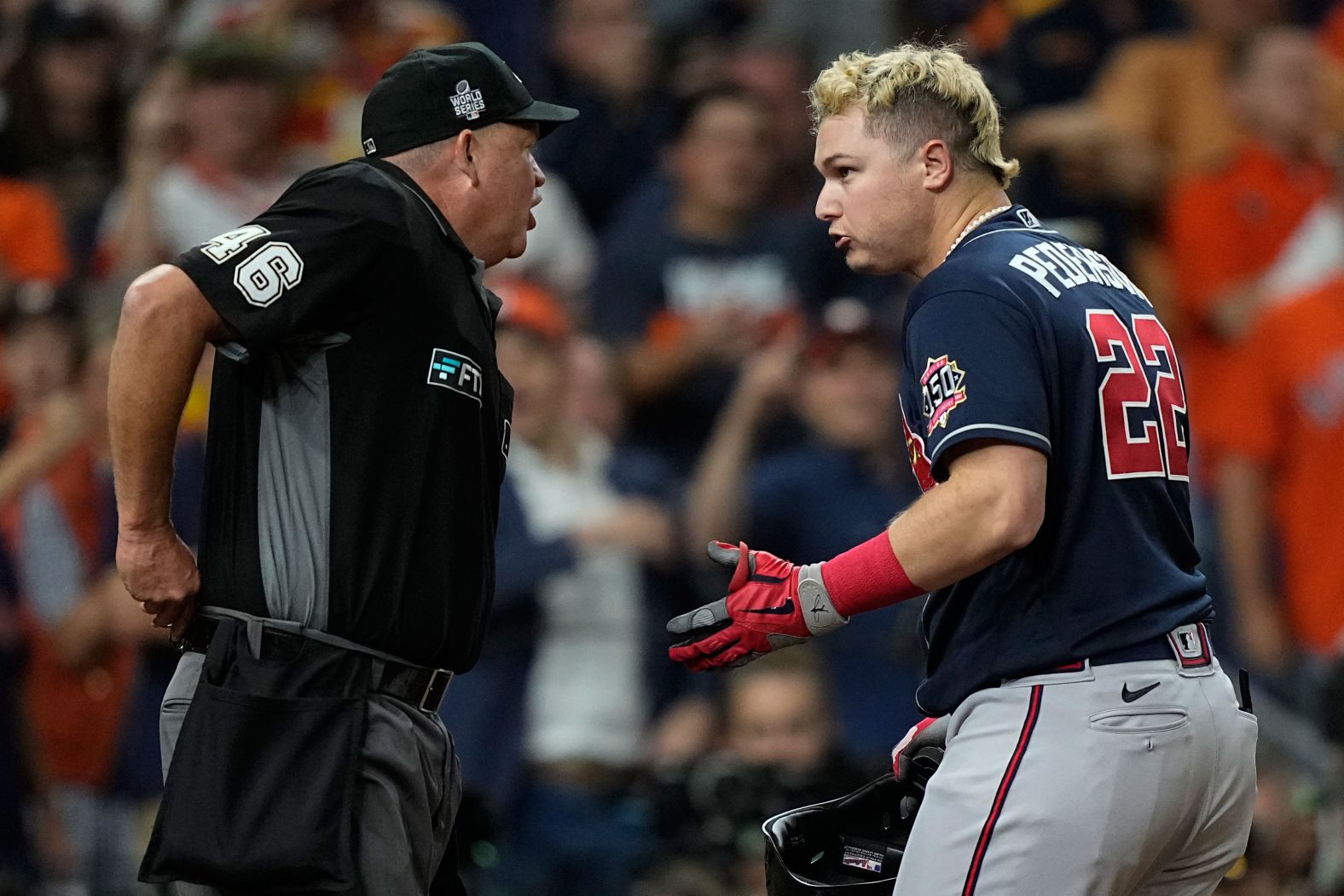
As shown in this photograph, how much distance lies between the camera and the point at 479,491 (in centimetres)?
375

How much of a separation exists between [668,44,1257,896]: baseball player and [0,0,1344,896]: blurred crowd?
2854 millimetres

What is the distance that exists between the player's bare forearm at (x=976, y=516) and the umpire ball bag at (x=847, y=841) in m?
0.65

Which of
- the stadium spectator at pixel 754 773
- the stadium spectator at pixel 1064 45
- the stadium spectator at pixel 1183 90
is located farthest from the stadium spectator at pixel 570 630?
the stadium spectator at pixel 1183 90

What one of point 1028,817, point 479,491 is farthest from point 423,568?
point 1028,817

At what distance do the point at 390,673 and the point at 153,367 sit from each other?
758 millimetres

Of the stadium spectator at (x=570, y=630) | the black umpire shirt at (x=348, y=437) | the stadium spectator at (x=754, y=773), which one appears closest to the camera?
the black umpire shirt at (x=348, y=437)

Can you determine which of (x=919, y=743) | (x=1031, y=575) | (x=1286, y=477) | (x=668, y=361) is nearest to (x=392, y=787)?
(x=919, y=743)

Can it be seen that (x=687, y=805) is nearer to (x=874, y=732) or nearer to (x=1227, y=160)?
(x=874, y=732)

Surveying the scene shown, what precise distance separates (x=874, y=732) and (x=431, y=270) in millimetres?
3673

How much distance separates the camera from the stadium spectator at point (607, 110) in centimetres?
862

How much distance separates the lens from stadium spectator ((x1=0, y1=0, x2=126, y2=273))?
334 inches

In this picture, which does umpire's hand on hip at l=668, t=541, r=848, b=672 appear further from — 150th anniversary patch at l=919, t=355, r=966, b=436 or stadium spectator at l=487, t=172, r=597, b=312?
stadium spectator at l=487, t=172, r=597, b=312

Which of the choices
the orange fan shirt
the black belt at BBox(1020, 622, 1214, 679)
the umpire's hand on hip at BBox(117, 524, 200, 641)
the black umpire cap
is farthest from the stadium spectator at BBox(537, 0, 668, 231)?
the black belt at BBox(1020, 622, 1214, 679)

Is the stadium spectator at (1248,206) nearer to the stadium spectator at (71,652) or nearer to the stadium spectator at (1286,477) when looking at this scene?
the stadium spectator at (1286,477)
